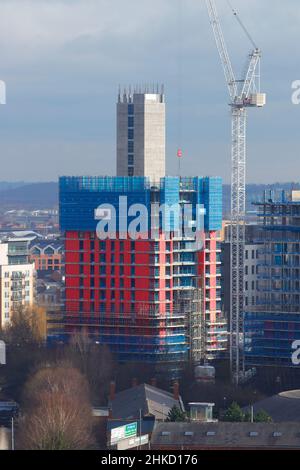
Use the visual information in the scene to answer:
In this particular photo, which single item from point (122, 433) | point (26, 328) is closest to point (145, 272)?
point (26, 328)

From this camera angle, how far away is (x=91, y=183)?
67.9 meters

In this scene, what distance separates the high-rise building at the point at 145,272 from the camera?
6612 centimetres

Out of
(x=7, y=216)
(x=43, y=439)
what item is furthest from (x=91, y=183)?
(x=7, y=216)

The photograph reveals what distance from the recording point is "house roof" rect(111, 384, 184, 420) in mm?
51156

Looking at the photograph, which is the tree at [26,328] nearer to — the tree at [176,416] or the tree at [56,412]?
the tree at [56,412]

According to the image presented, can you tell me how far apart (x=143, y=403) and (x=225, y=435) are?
737 cm

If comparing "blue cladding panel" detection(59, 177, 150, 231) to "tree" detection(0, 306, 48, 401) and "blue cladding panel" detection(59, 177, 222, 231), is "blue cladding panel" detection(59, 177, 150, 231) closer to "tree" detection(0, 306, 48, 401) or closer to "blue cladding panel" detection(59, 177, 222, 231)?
"blue cladding panel" detection(59, 177, 222, 231)

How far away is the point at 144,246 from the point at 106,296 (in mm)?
2103

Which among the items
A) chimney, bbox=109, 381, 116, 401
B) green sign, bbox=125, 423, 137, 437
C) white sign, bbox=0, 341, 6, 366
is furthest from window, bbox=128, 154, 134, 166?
green sign, bbox=125, 423, 137, 437

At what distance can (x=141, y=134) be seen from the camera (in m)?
74.2

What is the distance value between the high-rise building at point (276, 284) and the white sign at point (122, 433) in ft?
62.1

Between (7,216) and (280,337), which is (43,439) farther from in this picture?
(7,216)

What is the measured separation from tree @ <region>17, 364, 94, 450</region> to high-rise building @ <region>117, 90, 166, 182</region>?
1410cm

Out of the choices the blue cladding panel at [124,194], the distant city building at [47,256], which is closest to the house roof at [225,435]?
the blue cladding panel at [124,194]
